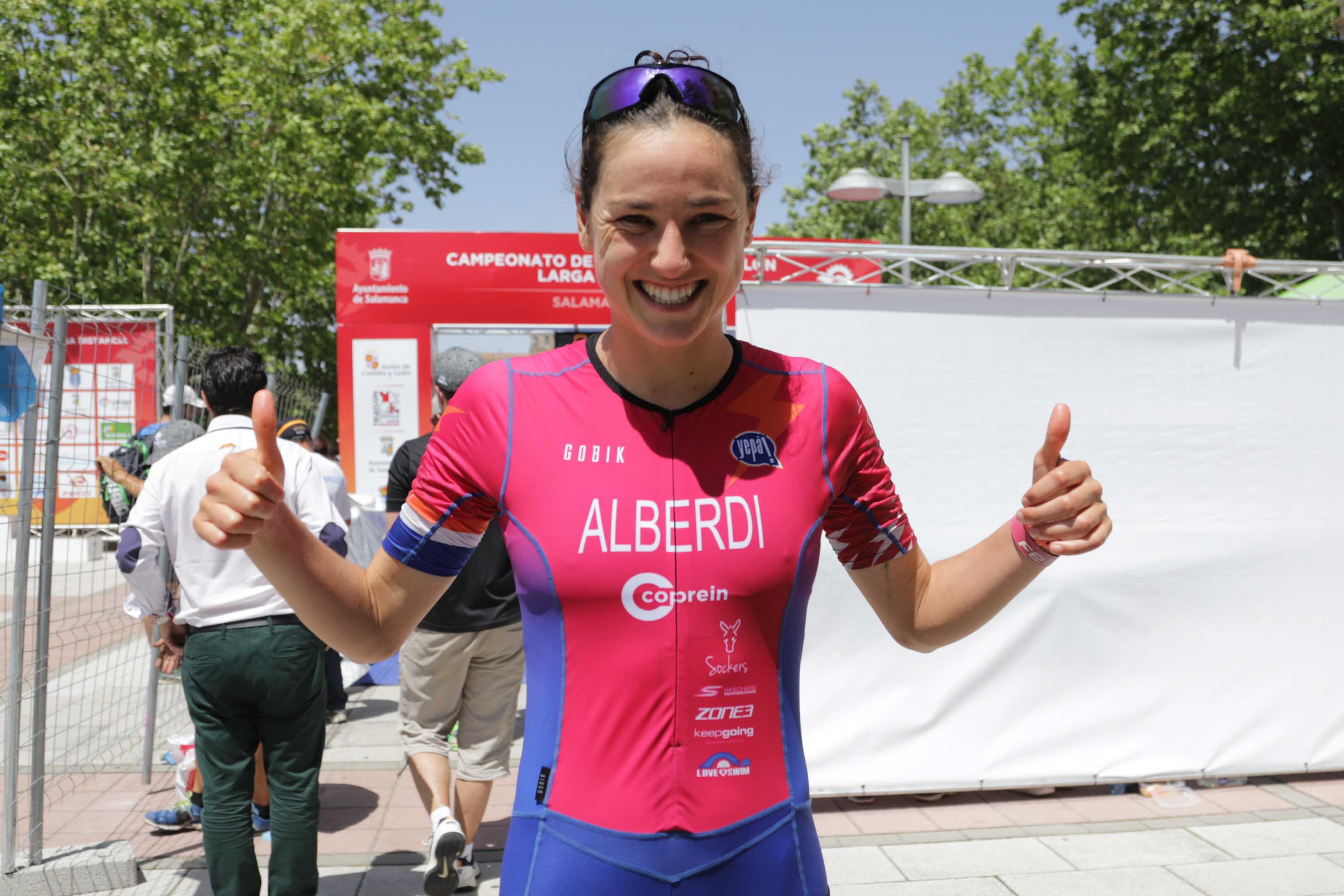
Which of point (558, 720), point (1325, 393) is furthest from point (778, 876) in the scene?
point (1325, 393)

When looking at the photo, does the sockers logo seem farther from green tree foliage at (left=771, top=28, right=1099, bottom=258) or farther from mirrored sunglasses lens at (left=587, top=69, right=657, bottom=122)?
green tree foliage at (left=771, top=28, right=1099, bottom=258)

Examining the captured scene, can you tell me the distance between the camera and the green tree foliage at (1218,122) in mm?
15133

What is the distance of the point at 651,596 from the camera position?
153 centimetres

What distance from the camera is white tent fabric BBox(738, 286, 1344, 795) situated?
5398 millimetres

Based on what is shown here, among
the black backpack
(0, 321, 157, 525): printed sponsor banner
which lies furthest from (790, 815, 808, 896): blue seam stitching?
(0, 321, 157, 525): printed sponsor banner

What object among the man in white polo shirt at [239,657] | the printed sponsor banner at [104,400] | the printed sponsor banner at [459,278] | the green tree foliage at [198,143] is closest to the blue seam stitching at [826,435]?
the man in white polo shirt at [239,657]

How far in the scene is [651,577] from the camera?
1.53 m

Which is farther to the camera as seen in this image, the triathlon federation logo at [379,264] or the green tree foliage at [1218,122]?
the green tree foliage at [1218,122]

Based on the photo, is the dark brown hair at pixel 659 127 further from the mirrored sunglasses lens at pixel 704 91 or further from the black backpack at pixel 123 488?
the black backpack at pixel 123 488

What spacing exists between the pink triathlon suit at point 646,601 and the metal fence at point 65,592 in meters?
3.11

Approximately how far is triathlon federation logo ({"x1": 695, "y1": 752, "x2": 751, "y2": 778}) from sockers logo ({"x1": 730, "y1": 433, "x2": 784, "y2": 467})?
42cm

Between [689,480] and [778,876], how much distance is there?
0.57 m

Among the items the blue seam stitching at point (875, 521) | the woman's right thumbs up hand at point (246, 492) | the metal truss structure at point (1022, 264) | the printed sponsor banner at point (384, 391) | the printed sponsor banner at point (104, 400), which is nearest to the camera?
the woman's right thumbs up hand at point (246, 492)

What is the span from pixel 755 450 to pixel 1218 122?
1811 cm
